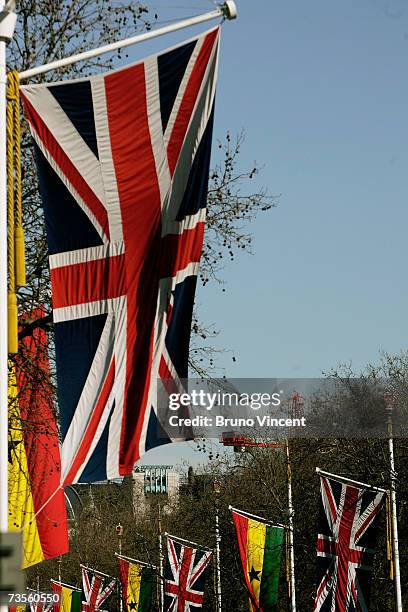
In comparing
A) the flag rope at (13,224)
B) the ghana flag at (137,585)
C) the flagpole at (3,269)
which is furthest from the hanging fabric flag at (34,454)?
the ghana flag at (137,585)

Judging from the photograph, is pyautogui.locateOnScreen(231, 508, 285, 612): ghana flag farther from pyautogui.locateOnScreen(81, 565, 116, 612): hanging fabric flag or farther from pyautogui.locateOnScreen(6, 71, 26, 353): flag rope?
pyautogui.locateOnScreen(6, 71, 26, 353): flag rope

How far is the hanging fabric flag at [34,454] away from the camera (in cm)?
1689

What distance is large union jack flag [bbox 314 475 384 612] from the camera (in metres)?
29.5

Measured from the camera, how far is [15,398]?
647 inches

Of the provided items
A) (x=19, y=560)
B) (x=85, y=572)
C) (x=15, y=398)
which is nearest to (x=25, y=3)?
(x=15, y=398)

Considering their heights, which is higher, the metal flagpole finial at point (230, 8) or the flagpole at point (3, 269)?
the metal flagpole finial at point (230, 8)

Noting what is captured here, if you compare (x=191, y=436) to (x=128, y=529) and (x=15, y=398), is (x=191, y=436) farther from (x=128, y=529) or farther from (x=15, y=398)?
(x=128, y=529)

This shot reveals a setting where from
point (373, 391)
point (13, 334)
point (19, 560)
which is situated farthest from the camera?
point (373, 391)

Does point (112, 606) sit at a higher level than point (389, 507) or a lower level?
lower

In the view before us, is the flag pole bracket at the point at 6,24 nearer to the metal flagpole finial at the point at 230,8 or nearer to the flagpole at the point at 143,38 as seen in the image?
the flagpole at the point at 143,38

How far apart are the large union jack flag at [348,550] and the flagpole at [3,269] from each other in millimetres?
21797

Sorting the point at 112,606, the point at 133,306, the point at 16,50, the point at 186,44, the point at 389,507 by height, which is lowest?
the point at 112,606

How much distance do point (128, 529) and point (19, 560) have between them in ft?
236

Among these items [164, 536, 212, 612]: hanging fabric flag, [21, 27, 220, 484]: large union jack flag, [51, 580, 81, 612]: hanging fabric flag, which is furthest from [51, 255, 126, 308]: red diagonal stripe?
[51, 580, 81, 612]: hanging fabric flag
